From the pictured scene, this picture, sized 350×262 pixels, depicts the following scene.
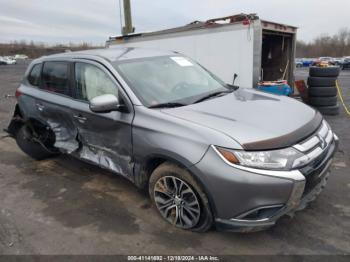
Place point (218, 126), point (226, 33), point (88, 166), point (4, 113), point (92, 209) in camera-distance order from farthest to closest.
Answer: point (4, 113) → point (226, 33) → point (88, 166) → point (92, 209) → point (218, 126)

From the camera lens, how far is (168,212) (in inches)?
124

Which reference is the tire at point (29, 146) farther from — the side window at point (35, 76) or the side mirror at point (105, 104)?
the side mirror at point (105, 104)

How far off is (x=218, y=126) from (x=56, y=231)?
2015mm

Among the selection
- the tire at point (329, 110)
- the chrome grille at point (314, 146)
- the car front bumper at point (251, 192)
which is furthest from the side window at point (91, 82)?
the tire at point (329, 110)

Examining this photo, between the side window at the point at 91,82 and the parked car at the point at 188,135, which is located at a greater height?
the side window at the point at 91,82

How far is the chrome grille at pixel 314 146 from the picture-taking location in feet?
8.31

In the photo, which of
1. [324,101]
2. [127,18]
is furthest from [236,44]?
[127,18]

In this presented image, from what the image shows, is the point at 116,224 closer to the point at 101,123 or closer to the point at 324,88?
the point at 101,123

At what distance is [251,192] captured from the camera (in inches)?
95.7

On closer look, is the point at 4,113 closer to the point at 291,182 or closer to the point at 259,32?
the point at 259,32

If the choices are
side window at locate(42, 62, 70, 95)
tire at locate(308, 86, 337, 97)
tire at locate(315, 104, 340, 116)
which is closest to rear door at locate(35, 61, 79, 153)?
side window at locate(42, 62, 70, 95)

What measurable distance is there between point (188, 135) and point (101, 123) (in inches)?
50.3

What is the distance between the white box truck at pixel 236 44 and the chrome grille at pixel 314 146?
4.18m

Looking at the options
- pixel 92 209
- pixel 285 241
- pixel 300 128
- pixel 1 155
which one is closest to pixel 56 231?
pixel 92 209
